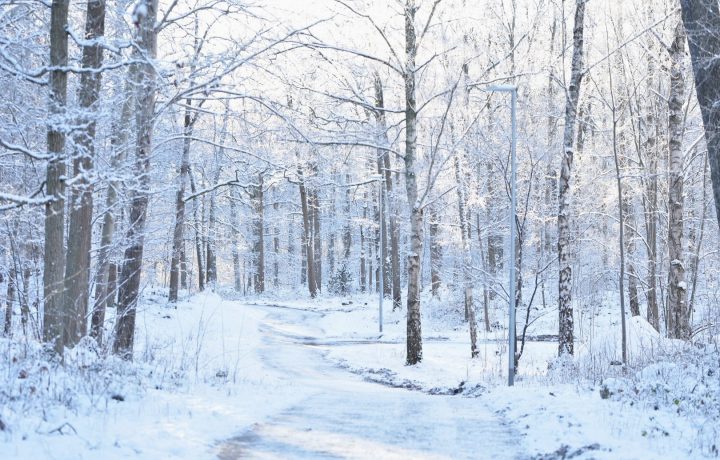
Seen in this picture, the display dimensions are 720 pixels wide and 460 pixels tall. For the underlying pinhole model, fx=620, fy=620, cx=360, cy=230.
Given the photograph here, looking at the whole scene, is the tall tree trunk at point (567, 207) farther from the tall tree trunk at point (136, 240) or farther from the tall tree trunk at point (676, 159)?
the tall tree trunk at point (136, 240)

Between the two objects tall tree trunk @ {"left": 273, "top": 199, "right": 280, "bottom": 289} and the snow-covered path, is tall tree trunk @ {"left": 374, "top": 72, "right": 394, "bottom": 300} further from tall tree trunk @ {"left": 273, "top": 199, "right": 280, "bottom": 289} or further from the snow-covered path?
tall tree trunk @ {"left": 273, "top": 199, "right": 280, "bottom": 289}

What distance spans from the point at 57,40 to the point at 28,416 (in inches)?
194

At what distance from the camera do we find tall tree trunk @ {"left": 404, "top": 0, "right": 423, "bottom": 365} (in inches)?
649

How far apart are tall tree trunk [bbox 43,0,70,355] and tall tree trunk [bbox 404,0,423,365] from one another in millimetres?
9581

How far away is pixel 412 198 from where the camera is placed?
653 inches

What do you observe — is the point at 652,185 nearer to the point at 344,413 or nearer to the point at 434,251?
the point at 434,251

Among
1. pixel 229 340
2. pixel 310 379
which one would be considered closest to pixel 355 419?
pixel 310 379

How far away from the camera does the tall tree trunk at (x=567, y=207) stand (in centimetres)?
1534

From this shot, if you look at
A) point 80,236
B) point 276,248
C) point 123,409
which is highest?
point 276,248

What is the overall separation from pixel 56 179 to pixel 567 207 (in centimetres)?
1194

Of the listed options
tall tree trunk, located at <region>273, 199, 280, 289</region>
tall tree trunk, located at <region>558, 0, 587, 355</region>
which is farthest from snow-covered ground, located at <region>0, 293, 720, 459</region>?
tall tree trunk, located at <region>273, 199, 280, 289</region>

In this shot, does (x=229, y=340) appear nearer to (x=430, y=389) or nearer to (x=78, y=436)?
(x=430, y=389)

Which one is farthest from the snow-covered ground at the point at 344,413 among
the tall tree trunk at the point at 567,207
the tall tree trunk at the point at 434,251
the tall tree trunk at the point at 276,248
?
the tall tree trunk at the point at 276,248

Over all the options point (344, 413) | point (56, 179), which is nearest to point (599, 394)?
point (344, 413)
